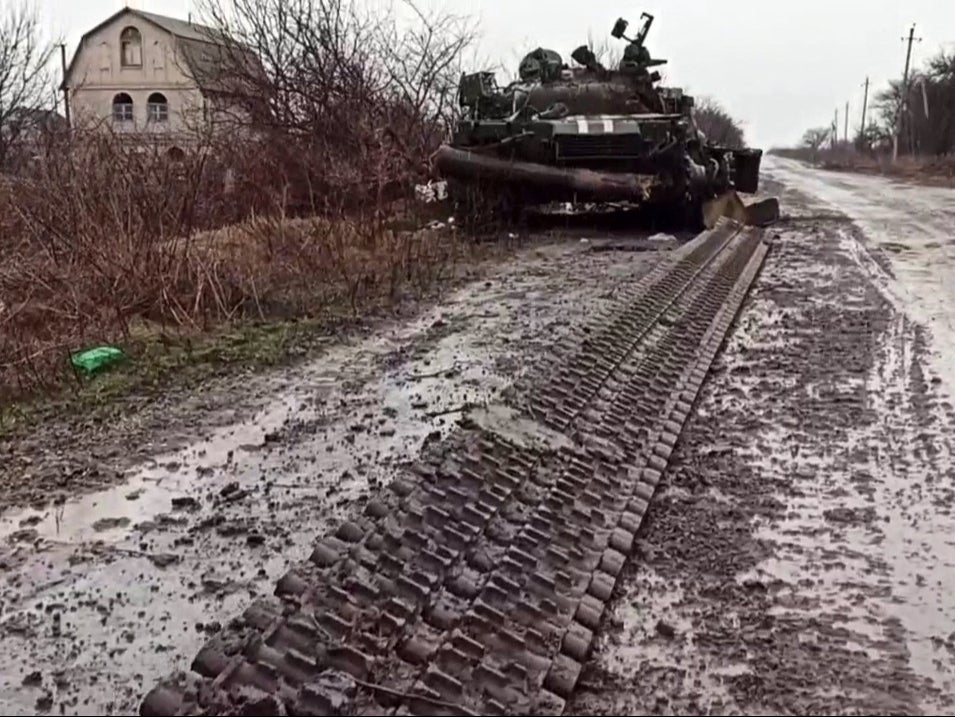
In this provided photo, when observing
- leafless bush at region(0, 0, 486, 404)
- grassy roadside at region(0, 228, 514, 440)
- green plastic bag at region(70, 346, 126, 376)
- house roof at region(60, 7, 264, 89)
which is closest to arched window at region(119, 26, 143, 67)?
house roof at region(60, 7, 264, 89)

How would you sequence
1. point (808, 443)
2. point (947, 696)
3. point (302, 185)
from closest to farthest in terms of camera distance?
point (947, 696)
point (808, 443)
point (302, 185)

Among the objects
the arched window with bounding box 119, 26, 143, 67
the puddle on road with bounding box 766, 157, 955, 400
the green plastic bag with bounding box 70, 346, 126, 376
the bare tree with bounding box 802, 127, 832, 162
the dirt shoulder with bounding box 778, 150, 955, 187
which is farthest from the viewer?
the bare tree with bounding box 802, 127, 832, 162

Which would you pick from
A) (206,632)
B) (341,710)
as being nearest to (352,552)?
(206,632)

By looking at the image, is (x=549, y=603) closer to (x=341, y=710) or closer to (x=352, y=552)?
(x=352, y=552)

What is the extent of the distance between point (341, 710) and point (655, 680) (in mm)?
713

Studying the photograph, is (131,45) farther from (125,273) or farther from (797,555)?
(797,555)

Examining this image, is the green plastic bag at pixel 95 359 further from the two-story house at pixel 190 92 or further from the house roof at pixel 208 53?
the house roof at pixel 208 53

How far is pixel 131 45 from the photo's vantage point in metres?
41.3

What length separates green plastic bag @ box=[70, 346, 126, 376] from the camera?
17.5 ft

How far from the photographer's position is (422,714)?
2297 millimetres

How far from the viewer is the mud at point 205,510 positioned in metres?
2.51

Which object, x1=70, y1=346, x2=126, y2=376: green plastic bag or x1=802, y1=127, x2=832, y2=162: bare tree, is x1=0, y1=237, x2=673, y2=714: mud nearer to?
x1=70, y1=346, x2=126, y2=376: green plastic bag

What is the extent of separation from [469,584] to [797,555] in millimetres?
991

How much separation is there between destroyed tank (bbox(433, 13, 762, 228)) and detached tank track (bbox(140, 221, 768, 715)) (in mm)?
6955
